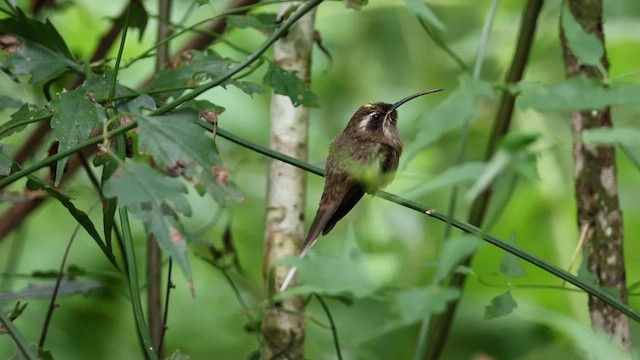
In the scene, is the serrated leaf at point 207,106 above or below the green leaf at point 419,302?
above

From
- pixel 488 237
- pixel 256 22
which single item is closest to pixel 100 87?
pixel 256 22

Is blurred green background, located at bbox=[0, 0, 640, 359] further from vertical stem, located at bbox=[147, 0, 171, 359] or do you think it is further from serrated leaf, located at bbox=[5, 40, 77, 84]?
serrated leaf, located at bbox=[5, 40, 77, 84]

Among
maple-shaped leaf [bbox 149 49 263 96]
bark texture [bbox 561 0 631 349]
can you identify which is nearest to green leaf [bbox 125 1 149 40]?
maple-shaped leaf [bbox 149 49 263 96]

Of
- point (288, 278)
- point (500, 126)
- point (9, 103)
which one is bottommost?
point (288, 278)

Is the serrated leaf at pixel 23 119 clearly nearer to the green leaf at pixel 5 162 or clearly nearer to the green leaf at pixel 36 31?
the green leaf at pixel 5 162

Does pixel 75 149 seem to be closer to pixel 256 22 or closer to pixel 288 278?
pixel 288 278

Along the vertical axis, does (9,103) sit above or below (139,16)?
below

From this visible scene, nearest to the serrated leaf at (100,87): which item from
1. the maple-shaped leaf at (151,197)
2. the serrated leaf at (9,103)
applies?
the serrated leaf at (9,103)

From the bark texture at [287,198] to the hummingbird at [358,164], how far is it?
0.25 ft

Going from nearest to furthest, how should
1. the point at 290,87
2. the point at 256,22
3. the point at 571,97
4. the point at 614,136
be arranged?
the point at 614,136, the point at 571,97, the point at 290,87, the point at 256,22

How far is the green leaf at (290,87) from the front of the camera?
6.54 feet

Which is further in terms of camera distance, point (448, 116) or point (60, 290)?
point (60, 290)

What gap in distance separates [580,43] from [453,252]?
2.36ft

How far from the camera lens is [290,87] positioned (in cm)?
200
